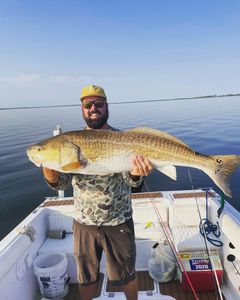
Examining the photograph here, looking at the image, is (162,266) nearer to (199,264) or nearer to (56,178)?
(199,264)

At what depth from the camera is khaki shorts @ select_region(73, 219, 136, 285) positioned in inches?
145

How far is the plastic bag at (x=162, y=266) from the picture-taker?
521 centimetres

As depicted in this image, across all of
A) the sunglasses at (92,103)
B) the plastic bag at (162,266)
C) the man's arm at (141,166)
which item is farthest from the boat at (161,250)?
the sunglasses at (92,103)

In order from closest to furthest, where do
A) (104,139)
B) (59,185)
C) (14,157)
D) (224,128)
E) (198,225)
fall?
(104,139) < (59,185) < (198,225) < (14,157) < (224,128)

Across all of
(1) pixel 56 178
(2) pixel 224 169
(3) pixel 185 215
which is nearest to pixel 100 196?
(1) pixel 56 178

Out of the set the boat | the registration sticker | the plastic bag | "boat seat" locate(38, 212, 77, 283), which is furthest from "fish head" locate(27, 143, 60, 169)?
the registration sticker

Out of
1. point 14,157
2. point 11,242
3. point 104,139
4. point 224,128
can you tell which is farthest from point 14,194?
point 224,128

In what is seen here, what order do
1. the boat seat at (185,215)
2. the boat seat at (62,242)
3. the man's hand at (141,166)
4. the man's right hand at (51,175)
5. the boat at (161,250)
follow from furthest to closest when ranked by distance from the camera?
1. the boat seat at (185,215)
2. the boat seat at (62,242)
3. the boat at (161,250)
4. the man's right hand at (51,175)
5. the man's hand at (141,166)

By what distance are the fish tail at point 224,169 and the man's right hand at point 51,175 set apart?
1818 millimetres

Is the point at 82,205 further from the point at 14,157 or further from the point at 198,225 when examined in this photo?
the point at 14,157

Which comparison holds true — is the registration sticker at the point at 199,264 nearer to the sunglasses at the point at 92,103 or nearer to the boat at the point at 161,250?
the boat at the point at 161,250

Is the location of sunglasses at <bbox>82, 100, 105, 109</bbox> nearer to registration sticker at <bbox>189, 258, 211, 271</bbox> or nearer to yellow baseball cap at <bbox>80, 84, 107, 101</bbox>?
yellow baseball cap at <bbox>80, 84, 107, 101</bbox>

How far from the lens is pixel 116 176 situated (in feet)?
11.9

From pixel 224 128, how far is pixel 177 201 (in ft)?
71.9
